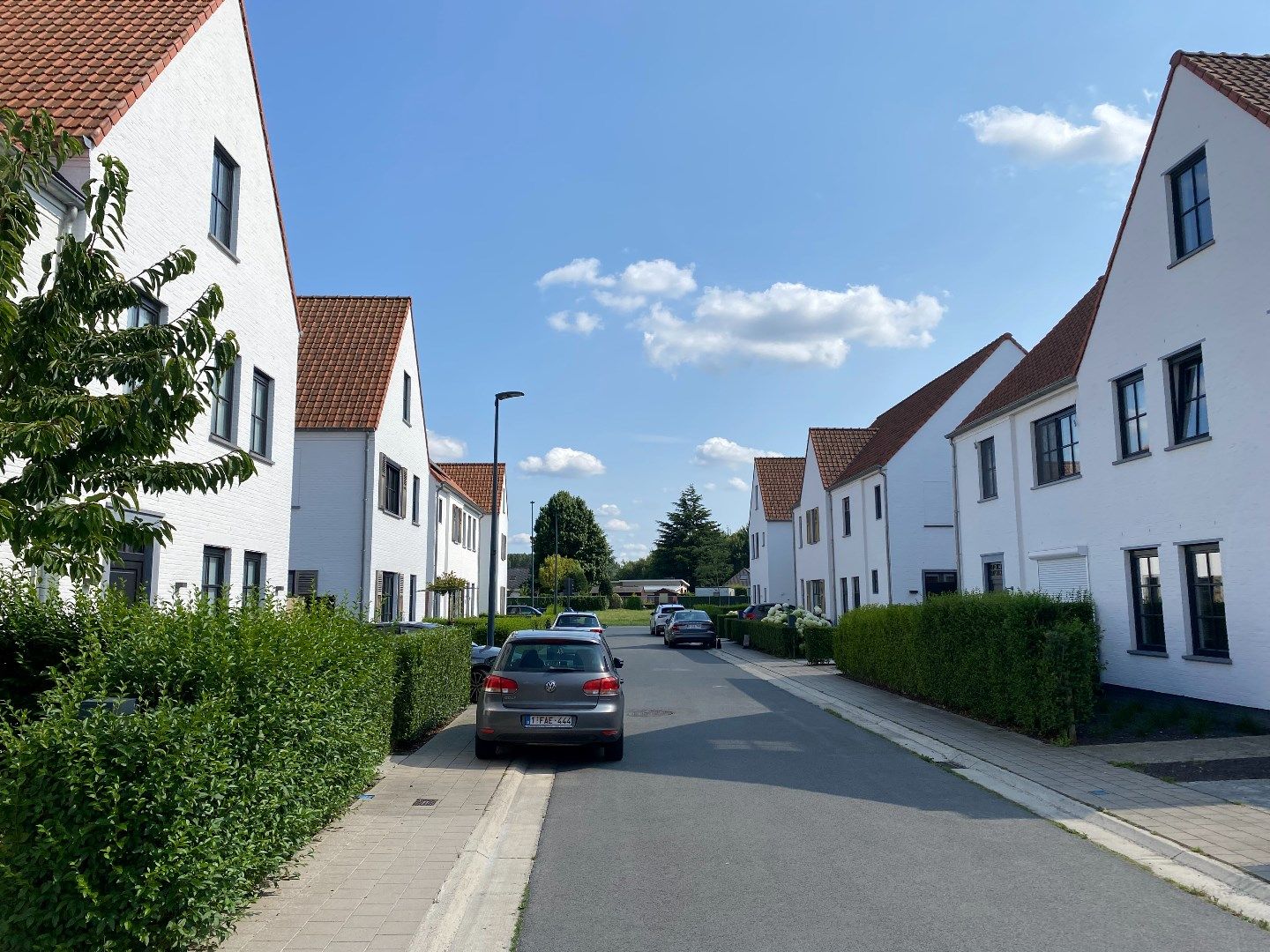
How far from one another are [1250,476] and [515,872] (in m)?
10.7

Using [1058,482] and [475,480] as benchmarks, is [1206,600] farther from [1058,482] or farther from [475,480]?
[475,480]

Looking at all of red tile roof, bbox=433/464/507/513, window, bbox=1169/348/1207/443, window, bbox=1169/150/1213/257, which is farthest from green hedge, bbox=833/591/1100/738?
red tile roof, bbox=433/464/507/513

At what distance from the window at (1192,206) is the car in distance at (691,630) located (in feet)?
89.7

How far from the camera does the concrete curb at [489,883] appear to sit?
5211mm

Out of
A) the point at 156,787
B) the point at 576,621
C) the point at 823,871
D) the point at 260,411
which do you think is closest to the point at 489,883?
the point at 823,871

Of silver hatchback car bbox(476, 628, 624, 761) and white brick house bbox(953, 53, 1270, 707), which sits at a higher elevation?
white brick house bbox(953, 53, 1270, 707)

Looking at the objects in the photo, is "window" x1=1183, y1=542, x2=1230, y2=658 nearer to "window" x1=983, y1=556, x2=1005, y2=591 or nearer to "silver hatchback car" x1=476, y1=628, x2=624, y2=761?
"window" x1=983, y1=556, x2=1005, y2=591

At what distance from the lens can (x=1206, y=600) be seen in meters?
13.4

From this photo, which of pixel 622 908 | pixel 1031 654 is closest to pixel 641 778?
pixel 622 908

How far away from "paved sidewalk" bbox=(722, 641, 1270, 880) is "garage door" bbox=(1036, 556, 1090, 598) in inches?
157

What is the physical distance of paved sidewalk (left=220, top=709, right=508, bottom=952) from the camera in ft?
16.5

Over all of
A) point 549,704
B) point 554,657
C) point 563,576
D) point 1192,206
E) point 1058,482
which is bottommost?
point 549,704

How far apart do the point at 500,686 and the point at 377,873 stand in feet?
15.7

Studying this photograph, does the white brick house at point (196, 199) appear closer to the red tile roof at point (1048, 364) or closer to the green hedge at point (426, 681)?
the green hedge at point (426, 681)
